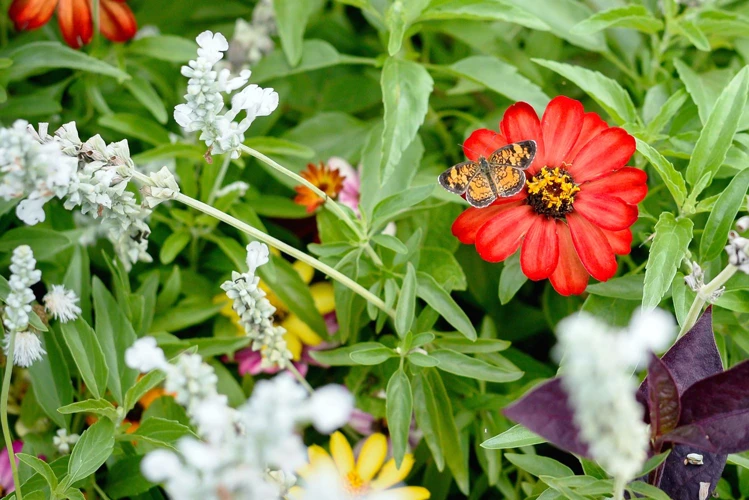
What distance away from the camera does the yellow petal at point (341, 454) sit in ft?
2.33

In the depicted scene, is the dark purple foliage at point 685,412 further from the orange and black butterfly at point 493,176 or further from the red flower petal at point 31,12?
the red flower petal at point 31,12

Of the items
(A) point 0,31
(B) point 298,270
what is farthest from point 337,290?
(A) point 0,31

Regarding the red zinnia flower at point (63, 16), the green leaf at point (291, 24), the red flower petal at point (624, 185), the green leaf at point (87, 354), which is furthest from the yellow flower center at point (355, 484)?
the red zinnia flower at point (63, 16)

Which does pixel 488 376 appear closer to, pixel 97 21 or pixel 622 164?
pixel 622 164

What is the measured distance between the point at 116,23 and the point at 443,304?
52cm

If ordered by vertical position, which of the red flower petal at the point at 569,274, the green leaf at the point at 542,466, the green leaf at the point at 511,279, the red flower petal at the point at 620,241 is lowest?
the green leaf at the point at 542,466

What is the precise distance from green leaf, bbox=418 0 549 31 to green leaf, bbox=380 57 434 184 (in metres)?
0.06

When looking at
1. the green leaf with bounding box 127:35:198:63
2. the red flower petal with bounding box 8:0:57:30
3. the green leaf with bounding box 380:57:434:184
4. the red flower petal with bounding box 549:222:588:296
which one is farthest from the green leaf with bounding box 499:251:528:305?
the red flower petal with bounding box 8:0:57:30

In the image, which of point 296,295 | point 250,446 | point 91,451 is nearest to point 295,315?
point 296,295

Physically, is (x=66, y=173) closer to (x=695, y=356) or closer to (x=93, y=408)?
(x=93, y=408)

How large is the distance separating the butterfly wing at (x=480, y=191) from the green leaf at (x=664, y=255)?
0.44 ft

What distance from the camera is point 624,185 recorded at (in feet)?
2.07

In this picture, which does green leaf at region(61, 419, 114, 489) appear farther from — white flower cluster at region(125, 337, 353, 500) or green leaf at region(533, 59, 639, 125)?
green leaf at region(533, 59, 639, 125)

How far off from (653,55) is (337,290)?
1.58 feet
